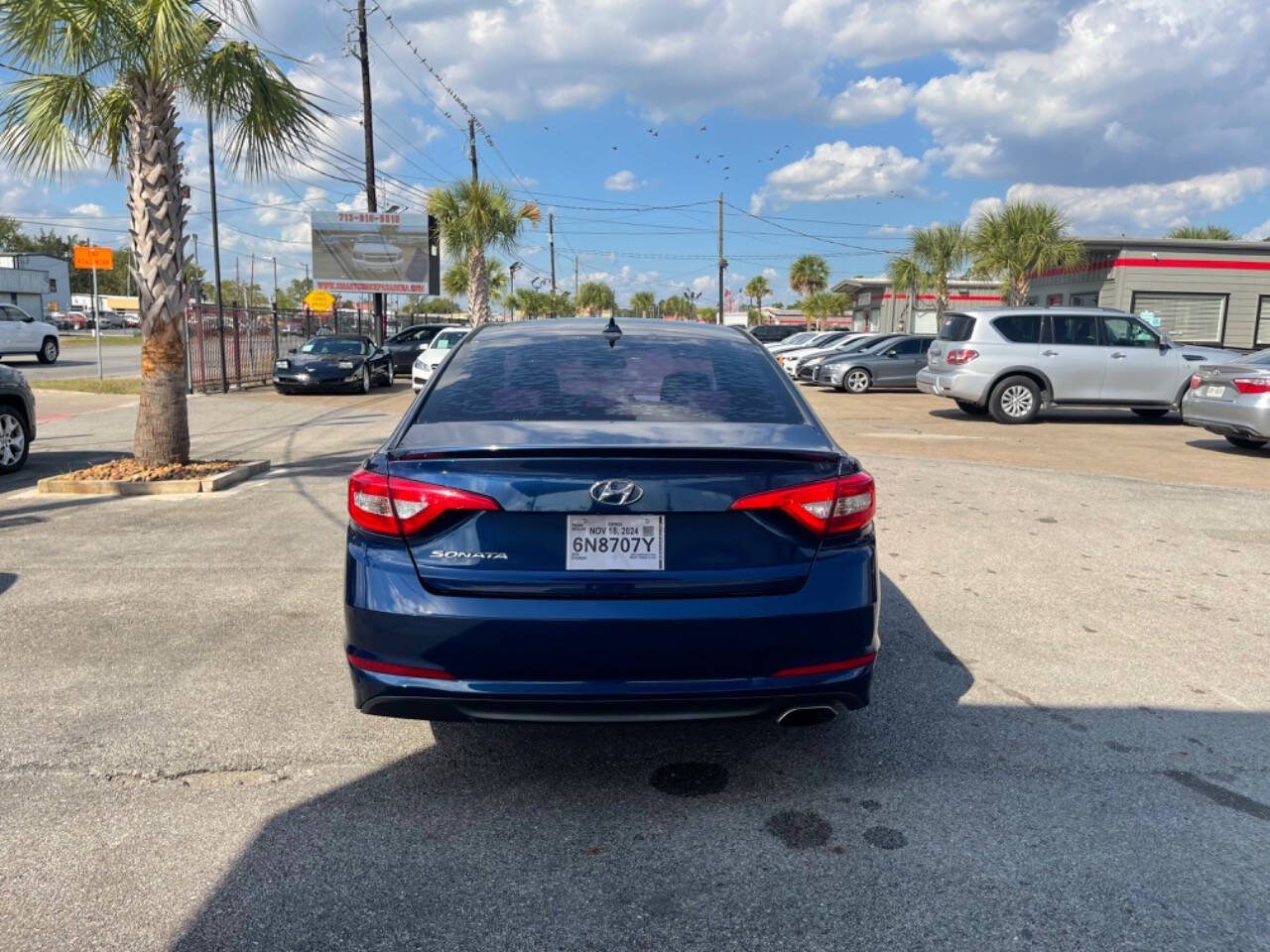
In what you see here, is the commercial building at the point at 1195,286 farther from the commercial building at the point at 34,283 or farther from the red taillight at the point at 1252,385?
the commercial building at the point at 34,283

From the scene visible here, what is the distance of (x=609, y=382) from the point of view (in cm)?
379

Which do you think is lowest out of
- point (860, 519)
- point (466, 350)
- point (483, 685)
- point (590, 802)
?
point (590, 802)

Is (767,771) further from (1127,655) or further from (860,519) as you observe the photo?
(1127,655)

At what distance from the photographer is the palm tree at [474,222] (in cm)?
3434

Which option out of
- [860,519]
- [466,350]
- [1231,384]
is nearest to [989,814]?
[860,519]

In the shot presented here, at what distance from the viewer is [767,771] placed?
3.54m

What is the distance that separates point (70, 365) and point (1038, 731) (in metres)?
32.3

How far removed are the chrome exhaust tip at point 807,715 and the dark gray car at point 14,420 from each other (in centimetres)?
938

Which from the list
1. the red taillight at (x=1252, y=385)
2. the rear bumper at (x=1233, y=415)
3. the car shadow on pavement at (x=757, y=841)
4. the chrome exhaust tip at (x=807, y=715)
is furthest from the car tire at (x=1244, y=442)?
the chrome exhaust tip at (x=807, y=715)

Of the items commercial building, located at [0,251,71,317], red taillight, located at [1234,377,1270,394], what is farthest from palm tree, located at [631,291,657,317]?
red taillight, located at [1234,377,1270,394]

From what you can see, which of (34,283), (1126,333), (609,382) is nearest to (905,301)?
(1126,333)

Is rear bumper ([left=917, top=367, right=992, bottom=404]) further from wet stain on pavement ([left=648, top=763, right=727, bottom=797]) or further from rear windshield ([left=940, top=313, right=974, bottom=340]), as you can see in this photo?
wet stain on pavement ([left=648, top=763, right=727, bottom=797])

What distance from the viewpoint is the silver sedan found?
435 inches

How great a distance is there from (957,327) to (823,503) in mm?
13494
